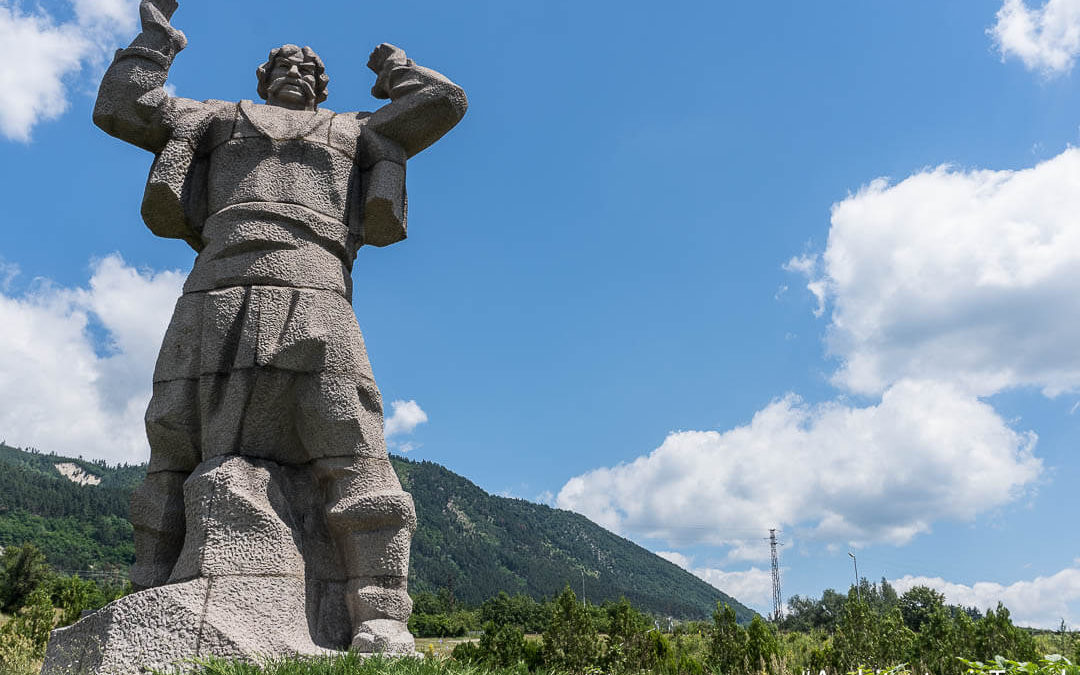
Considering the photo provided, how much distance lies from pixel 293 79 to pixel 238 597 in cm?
387

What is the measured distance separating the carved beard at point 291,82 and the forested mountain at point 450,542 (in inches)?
2253

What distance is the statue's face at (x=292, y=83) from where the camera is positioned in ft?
20.0

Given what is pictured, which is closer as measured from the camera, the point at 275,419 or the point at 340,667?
the point at 340,667

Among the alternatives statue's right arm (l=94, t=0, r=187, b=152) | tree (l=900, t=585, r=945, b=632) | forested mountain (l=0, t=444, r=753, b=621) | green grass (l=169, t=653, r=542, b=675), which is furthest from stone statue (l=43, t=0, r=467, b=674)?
forested mountain (l=0, t=444, r=753, b=621)

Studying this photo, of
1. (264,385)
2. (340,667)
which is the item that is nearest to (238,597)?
(340,667)

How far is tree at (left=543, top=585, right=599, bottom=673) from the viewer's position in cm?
1185

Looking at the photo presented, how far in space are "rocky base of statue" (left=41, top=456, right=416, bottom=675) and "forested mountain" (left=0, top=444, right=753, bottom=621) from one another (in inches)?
2277

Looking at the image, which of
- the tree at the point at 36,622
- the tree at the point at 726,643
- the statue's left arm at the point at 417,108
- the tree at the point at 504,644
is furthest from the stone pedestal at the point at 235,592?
the tree at the point at 36,622

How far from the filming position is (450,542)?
155375 mm

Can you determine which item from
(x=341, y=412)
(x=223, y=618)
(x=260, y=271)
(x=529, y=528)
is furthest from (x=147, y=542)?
(x=529, y=528)

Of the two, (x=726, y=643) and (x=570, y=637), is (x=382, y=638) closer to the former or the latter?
(x=726, y=643)

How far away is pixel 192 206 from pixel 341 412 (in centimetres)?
197

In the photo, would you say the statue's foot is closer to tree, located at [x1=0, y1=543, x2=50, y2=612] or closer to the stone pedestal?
the stone pedestal

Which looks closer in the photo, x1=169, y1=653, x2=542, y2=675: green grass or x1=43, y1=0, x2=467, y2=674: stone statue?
x1=169, y1=653, x2=542, y2=675: green grass
